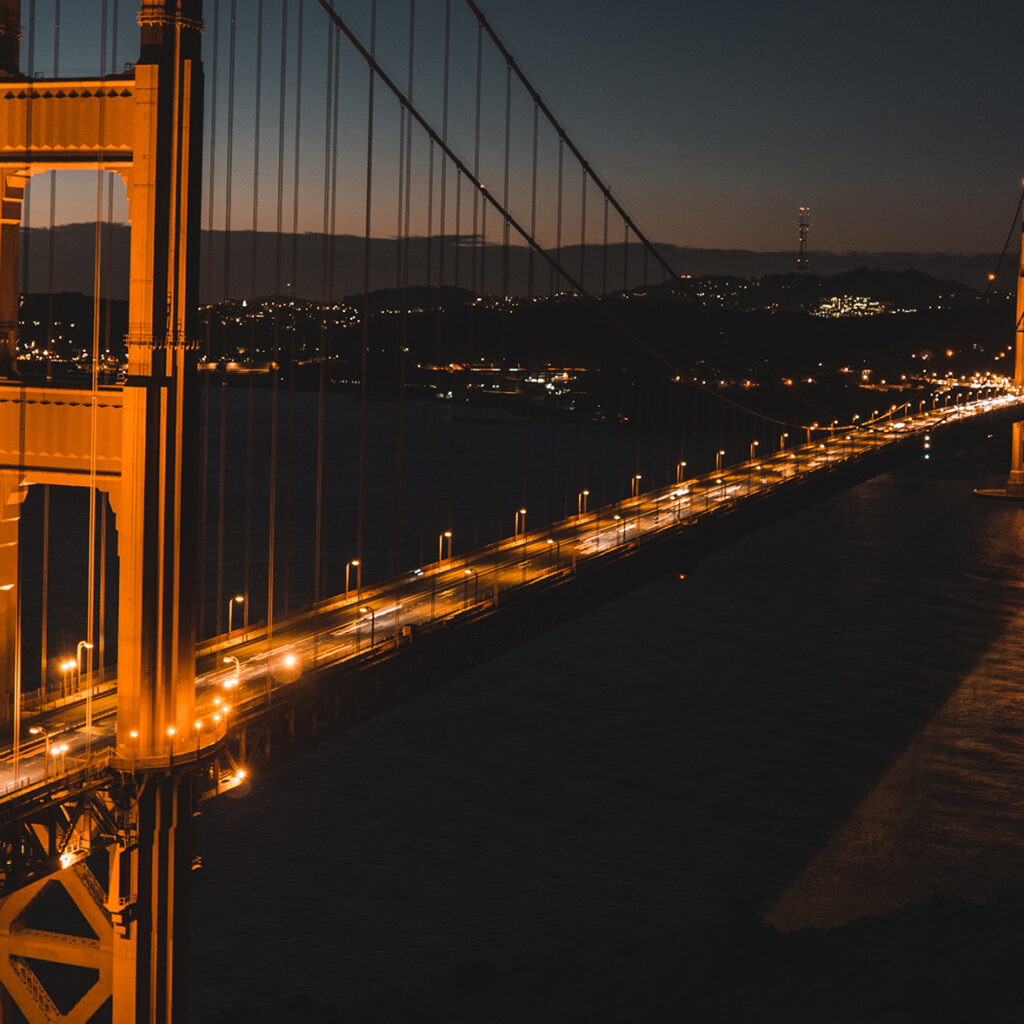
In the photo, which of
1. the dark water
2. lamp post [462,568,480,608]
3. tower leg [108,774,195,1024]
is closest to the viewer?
tower leg [108,774,195,1024]

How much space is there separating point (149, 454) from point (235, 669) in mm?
3932

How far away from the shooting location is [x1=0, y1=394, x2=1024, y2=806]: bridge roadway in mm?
10867

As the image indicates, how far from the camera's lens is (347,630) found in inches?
658

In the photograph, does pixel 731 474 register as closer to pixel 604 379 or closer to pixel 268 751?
pixel 268 751

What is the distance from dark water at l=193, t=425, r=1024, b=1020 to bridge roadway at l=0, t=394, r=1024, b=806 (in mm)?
3458

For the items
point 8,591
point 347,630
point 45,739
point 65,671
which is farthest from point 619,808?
point 45,739

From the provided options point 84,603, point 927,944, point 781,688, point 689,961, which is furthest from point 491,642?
point 84,603

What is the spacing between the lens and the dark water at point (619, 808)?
17547mm

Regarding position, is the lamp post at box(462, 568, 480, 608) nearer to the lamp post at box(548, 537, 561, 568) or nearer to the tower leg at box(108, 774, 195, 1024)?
the lamp post at box(548, 537, 561, 568)

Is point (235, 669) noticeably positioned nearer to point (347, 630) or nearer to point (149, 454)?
point (347, 630)

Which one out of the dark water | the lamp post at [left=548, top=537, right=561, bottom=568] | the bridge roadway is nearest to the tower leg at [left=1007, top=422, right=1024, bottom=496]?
the dark water

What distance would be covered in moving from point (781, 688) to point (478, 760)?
8117 millimetres

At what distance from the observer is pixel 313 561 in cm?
3850

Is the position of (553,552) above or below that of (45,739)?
above
